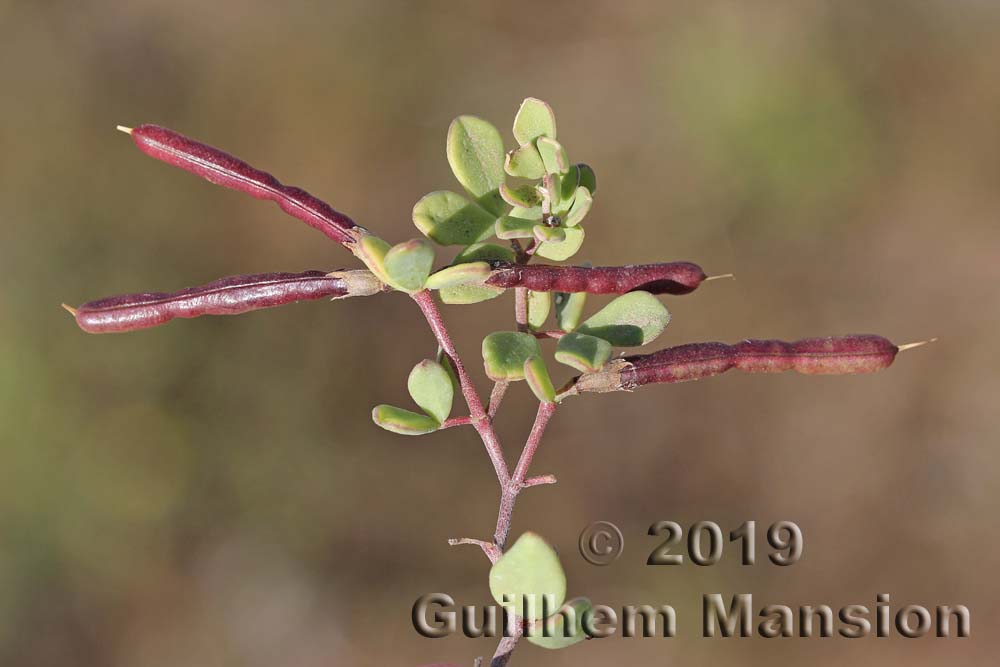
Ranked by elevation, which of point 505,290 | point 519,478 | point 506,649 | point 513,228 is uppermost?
point 513,228

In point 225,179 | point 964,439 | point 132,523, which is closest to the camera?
point 225,179

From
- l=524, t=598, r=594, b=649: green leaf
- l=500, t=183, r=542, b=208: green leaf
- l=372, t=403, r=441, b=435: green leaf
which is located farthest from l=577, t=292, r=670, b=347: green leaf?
l=524, t=598, r=594, b=649: green leaf

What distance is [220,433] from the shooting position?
4.64m

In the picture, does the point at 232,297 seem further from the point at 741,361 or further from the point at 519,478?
the point at 741,361

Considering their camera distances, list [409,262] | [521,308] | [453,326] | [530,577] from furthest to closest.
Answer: [453,326], [521,308], [530,577], [409,262]

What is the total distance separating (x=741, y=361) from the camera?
4.67 ft

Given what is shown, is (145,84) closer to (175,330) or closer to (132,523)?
(175,330)

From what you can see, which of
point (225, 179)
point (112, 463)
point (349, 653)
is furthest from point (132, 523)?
point (225, 179)

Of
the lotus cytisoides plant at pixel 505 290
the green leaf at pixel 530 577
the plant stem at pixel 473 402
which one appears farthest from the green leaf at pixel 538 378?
the green leaf at pixel 530 577

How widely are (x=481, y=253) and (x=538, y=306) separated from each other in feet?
0.85

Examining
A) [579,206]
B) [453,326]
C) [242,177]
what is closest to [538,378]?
[579,206]

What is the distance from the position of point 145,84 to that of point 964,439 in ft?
19.1

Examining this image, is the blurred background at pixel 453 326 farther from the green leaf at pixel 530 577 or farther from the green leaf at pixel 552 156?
the green leaf at pixel 552 156

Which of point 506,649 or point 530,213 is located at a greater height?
point 530,213
